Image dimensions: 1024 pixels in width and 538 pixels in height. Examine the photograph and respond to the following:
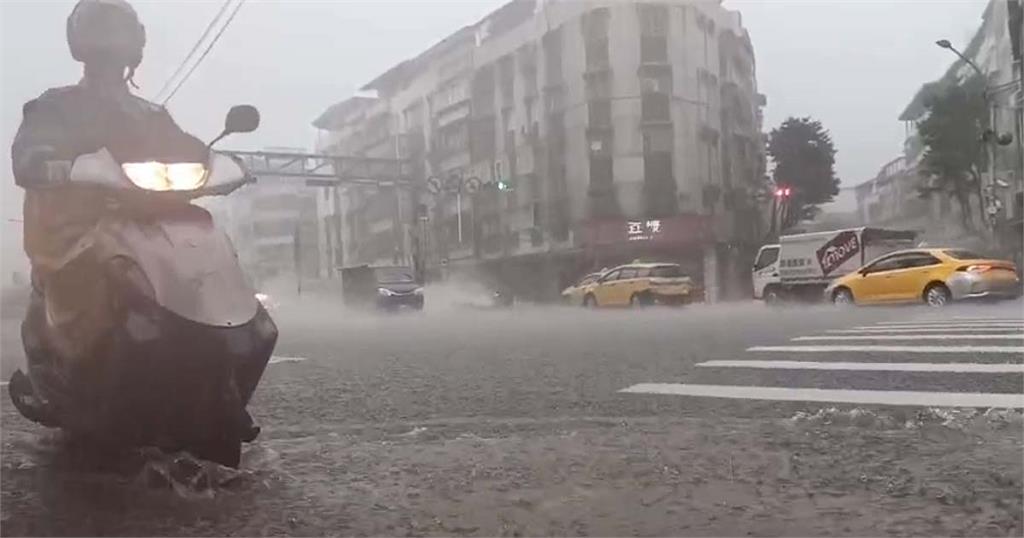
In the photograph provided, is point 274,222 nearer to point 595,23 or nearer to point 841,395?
point 595,23

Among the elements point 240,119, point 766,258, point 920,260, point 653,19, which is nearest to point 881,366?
point 920,260

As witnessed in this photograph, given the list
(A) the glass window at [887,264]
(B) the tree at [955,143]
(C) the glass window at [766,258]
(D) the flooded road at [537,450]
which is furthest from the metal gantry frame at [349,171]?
(A) the glass window at [887,264]

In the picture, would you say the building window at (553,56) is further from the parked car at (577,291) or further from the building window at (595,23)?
the parked car at (577,291)

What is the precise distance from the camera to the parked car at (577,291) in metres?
4.61

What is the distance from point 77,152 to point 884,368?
143 inches

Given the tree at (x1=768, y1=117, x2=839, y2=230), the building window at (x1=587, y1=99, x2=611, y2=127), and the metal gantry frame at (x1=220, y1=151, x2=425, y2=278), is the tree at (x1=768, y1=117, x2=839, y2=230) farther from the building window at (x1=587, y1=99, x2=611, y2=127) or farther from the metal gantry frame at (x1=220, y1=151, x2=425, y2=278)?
the metal gantry frame at (x1=220, y1=151, x2=425, y2=278)

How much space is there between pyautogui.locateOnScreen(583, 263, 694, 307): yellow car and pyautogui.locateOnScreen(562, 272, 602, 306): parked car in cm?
3

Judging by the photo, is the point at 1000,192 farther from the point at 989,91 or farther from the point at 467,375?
the point at 467,375

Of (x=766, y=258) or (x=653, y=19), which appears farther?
(x=766, y=258)

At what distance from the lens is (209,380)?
2.19 m

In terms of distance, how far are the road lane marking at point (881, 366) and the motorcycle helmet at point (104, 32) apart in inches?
123

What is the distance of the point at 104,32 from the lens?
7.77ft

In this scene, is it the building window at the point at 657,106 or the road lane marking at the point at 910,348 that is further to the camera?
the road lane marking at the point at 910,348

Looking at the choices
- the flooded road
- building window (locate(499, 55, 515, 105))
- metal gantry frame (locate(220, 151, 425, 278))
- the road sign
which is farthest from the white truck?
metal gantry frame (locate(220, 151, 425, 278))
